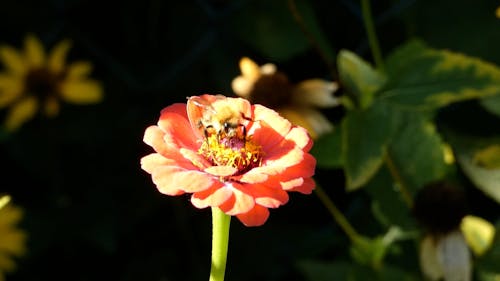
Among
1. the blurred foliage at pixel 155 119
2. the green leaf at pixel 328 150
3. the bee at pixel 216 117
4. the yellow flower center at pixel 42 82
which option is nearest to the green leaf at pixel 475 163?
the blurred foliage at pixel 155 119

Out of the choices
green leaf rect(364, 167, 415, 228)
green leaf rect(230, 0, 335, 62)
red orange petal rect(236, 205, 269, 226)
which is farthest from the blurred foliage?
red orange petal rect(236, 205, 269, 226)

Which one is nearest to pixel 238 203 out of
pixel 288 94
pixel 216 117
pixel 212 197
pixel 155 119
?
pixel 212 197

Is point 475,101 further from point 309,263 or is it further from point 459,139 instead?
point 309,263

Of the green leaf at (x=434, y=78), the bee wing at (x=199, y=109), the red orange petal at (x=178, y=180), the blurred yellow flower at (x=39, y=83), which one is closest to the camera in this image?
the red orange petal at (x=178, y=180)

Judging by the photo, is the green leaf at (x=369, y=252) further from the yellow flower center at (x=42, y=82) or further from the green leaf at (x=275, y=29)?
the yellow flower center at (x=42, y=82)

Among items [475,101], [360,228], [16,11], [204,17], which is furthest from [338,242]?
[16,11]

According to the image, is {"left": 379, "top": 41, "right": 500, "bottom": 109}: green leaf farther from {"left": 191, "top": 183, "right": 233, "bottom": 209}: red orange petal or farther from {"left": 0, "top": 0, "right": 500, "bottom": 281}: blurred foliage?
{"left": 191, "top": 183, "right": 233, "bottom": 209}: red orange petal

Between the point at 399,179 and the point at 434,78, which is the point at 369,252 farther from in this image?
the point at 434,78
